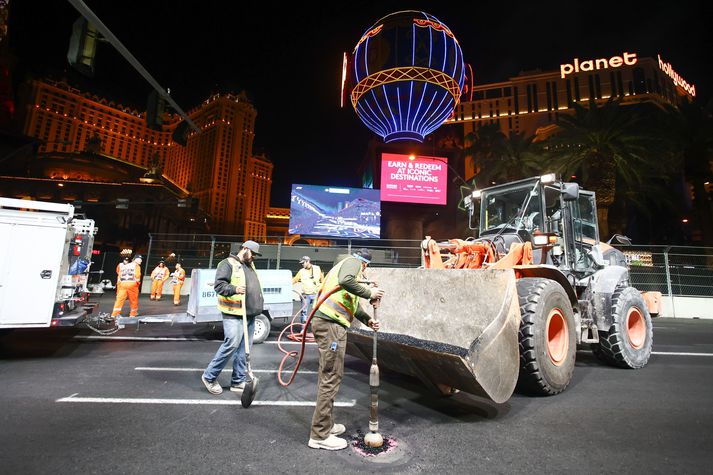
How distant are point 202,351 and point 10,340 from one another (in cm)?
440

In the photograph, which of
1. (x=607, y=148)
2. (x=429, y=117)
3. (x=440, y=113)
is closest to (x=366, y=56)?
(x=429, y=117)

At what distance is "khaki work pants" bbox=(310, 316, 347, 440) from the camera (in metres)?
3.12

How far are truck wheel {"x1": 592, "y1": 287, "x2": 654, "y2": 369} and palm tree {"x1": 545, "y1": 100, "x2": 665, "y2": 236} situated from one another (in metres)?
17.7

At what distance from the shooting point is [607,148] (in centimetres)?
2061

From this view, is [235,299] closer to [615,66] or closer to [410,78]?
[410,78]

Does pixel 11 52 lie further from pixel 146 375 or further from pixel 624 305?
pixel 624 305

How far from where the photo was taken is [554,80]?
219 feet

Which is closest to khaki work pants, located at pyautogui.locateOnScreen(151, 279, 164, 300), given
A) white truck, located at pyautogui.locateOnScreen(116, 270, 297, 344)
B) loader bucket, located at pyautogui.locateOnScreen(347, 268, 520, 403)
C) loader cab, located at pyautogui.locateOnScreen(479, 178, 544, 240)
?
white truck, located at pyautogui.locateOnScreen(116, 270, 297, 344)

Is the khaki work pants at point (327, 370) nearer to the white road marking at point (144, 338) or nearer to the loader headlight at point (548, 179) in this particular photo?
the loader headlight at point (548, 179)

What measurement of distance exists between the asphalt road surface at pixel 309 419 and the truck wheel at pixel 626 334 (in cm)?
24

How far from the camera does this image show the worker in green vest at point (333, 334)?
3113mm

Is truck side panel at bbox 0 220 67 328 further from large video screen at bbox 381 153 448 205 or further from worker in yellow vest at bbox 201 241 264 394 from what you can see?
large video screen at bbox 381 153 448 205

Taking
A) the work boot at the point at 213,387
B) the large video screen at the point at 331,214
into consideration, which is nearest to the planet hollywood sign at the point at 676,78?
the large video screen at the point at 331,214

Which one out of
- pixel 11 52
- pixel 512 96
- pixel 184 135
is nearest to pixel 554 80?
pixel 512 96
